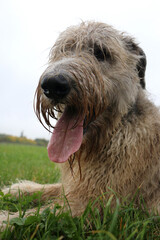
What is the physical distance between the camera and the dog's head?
9.01ft

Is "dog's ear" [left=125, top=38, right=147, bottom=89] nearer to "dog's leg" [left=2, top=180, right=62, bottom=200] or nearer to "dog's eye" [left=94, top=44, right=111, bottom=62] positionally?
"dog's eye" [left=94, top=44, right=111, bottom=62]

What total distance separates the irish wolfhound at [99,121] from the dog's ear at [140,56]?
35 centimetres

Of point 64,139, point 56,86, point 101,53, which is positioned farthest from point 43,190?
point 101,53

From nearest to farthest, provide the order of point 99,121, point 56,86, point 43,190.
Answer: point 56,86 < point 99,121 < point 43,190

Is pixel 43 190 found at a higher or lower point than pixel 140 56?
lower

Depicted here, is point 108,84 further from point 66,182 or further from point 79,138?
point 66,182

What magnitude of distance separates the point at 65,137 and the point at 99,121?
474 millimetres

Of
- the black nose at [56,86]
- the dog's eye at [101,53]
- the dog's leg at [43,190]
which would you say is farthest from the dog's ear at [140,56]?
the dog's leg at [43,190]

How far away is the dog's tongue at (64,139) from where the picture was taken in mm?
2877

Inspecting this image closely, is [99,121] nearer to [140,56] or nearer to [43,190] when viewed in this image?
[140,56]

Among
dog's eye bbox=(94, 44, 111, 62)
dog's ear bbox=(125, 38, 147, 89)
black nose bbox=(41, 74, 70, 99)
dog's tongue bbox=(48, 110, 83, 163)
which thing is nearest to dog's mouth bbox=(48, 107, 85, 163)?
dog's tongue bbox=(48, 110, 83, 163)

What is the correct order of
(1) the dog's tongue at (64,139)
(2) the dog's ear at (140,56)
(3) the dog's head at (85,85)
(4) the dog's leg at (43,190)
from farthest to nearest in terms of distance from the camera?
(4) the dog's leg at (43,190)
(2) the dog's ear at (140,56)
(1) the dog's tongue at (64,139)
(3) the dog's head at (85,85)

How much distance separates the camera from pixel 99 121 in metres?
3.09

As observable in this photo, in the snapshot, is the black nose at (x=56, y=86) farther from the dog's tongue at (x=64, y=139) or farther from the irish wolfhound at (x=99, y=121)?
the dog's tongue at (x=64, y=139)
